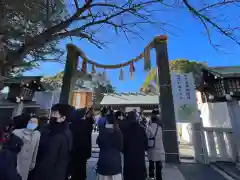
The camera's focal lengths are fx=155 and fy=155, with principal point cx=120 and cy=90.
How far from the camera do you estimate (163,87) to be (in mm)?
5801

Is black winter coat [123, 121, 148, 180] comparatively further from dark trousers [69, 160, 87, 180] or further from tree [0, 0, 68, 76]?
tree [0, 0, 68, 76]

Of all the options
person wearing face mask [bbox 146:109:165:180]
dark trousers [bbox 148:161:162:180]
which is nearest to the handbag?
person wearing face mask [bbox 146:109:165:180]

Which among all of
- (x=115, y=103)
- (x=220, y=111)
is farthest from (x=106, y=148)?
(x=115, y=103)

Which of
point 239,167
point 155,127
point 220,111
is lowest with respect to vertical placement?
point 239,167

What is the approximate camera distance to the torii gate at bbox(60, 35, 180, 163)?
5.21m

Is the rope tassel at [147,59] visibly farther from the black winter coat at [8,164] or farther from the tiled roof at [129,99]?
the tiled roof at [129,99]

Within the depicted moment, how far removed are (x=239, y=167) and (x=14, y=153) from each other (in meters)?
5.68

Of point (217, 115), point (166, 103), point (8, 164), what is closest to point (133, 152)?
point (8, 164)

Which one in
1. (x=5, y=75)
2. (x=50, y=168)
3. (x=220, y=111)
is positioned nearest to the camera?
(x=50, y=168)

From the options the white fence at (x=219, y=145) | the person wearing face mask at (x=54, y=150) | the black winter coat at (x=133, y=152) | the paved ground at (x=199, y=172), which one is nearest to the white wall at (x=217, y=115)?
the white fence at (x=219, y=145)

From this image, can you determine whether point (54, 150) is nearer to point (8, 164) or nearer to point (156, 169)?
point (8, 164)

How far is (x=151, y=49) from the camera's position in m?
6.54

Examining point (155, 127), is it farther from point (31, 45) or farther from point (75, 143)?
point (31, 45)

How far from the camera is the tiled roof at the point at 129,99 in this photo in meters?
16.0
